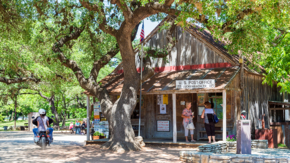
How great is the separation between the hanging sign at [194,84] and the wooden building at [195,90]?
17 centimetres

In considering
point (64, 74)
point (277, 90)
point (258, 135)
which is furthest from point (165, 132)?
point (64, 74)

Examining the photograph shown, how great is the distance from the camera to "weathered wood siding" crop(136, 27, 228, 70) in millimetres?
14655

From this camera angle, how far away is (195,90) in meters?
12.8

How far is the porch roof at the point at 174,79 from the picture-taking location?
12.9m

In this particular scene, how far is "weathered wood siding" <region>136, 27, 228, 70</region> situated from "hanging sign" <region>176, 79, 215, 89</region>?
2.13 meters

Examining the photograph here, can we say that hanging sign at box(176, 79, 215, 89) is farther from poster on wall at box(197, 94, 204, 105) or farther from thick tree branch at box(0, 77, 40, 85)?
thick tree branch at box(0, 77, 40, 85)

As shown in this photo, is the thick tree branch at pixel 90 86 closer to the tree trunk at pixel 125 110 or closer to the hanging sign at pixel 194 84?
the tree trunk at pixel 125 110

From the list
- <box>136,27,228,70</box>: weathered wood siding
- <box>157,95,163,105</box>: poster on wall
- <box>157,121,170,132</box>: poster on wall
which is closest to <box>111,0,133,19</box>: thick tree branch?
<box>136,27,228,70</box>: weathered wood siding

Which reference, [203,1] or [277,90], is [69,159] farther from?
[277,90]

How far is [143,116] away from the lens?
52.6 ft

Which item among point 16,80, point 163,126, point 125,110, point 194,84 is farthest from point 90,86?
point 16,80

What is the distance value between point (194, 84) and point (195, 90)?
0.25 meters

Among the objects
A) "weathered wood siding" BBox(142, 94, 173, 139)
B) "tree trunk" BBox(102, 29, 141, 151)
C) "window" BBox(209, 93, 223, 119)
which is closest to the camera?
"tree trunk" BBox(102, 29, 141, 151)

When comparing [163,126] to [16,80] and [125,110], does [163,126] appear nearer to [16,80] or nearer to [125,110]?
[125,110]
